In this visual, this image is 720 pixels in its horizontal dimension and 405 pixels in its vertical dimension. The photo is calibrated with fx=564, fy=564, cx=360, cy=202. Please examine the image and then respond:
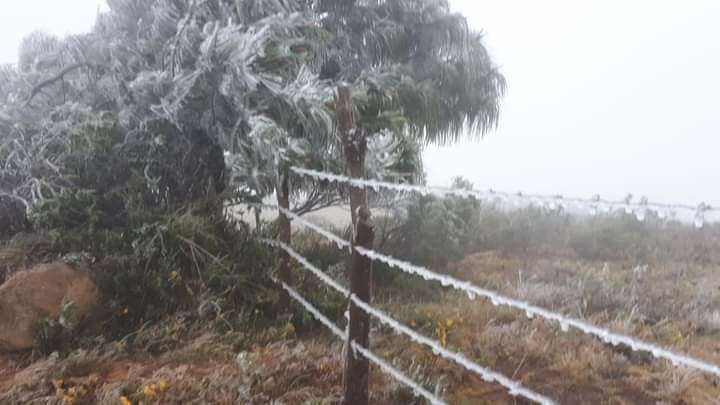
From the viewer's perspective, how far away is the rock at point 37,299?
Answer: 4.12 meters

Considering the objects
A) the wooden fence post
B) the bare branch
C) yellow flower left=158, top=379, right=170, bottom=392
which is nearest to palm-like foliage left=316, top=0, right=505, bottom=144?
the bare branch

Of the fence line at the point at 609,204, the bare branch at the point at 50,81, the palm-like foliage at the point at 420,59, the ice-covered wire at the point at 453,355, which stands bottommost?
the ice-covered wire at the point at 453,355

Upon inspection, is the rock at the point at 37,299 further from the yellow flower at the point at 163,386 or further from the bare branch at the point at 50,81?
the bare branch at the point at 50,81

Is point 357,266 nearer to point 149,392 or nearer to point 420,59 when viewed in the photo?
point 149,392

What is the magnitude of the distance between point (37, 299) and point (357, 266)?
8.67 ft

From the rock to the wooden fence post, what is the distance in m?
2.27

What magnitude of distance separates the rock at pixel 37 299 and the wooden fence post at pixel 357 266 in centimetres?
227

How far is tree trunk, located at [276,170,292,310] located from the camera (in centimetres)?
497

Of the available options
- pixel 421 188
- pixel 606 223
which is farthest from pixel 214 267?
pixel 606 223

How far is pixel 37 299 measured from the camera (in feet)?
14.0

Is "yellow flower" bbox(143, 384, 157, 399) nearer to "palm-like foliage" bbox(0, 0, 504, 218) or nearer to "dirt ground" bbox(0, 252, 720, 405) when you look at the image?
"dirt ground" bbox(0, 252, 720, 405)

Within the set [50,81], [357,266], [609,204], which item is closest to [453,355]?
[357,266]

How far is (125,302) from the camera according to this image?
4578 millimetres

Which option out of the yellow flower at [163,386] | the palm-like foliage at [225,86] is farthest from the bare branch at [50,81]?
the yellow flower at [163,386]
